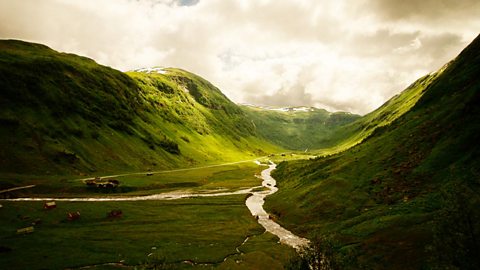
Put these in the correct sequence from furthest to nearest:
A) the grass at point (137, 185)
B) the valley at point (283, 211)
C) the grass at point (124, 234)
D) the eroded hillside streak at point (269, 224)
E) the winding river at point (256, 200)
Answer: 1. the grass at point (137, 185)
2. the winding river at point (256, 200)
3. the eroded hillside streak at point (269, 224)
4. the grass at point (124, 234)
5. the valley at point (283, 211)

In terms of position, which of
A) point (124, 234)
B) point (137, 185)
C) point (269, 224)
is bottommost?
point (269, 224)

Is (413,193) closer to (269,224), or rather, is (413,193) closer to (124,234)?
(269,224)

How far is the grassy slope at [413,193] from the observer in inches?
1104

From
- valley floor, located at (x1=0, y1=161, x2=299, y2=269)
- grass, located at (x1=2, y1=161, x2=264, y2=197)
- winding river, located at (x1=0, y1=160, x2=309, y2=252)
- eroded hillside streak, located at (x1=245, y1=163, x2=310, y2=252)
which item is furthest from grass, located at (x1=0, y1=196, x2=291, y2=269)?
grass, located at (x1=2, y1=161, x2=264, y2=197)

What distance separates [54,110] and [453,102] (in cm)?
19245

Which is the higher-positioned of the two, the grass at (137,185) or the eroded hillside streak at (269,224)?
the grass at (137,185)

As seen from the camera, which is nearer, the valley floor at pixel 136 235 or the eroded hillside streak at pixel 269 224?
the valley floor at pixel 136 235

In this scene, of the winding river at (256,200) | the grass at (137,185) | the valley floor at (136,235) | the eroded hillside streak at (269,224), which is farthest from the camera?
the grass at (137,185)

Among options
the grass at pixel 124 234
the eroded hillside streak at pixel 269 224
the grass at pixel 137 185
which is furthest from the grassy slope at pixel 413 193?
the grass at pixel 137 185

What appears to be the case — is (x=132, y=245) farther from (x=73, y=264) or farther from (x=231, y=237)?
(x=231, y=237)

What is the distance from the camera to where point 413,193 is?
64688mm

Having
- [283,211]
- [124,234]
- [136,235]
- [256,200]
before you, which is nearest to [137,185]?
[256,200]

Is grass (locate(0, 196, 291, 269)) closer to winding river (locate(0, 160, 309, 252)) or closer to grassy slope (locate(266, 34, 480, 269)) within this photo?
winding river (locate(0, 160, 309, 252))

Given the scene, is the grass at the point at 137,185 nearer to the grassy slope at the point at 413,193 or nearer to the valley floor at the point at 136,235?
the valley floor at the point at 136,235
